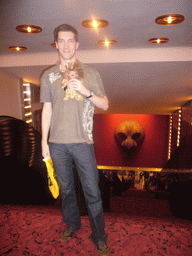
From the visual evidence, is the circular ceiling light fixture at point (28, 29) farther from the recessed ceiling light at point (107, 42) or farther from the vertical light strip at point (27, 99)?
the vertical light strip at point (27, 99)

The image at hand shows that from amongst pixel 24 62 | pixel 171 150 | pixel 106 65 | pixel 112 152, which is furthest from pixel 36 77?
pixel 171 150

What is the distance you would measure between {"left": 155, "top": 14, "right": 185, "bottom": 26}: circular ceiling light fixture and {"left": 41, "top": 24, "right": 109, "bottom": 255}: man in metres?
0.87

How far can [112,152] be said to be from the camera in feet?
24.8

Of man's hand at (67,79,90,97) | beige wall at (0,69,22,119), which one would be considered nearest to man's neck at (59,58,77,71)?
man's hand at (67,79,90,97)

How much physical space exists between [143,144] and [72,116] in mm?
6456

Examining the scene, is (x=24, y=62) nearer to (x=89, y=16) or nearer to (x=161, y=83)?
(x=89, y=16)

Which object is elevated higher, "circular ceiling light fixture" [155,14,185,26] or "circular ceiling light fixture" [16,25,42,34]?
"circular ceiling light fixture" [16,25,42,34]

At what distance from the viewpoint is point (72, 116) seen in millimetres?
1363

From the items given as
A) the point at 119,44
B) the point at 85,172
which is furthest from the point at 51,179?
the point at 119,44

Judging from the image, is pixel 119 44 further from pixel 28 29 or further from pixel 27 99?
pixel 27 99

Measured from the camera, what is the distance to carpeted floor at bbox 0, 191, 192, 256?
1465mm

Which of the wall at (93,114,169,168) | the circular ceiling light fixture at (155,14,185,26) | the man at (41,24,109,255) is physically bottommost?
the wall at (93,114,169,168)

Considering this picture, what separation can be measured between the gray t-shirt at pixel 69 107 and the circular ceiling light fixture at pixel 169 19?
2.91ft

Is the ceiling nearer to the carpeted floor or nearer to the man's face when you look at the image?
the man's face
